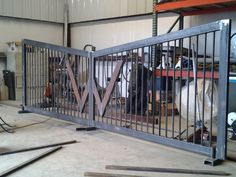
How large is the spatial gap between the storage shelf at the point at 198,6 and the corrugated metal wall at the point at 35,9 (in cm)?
383

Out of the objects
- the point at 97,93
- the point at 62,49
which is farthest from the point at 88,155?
the point at 62,49

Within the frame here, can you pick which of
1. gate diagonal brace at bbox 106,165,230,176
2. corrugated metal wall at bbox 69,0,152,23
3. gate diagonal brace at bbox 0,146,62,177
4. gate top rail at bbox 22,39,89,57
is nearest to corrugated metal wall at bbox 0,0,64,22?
corrugated metal wall at bbox 69,0,152,23

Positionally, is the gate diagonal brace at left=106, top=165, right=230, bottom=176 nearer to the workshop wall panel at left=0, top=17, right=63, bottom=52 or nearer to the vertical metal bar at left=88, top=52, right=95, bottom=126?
the vertical metal bar at left=88, top=52, right=95, bottom=126

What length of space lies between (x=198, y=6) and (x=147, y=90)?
1.90m

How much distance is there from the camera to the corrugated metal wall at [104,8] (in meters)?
6.25

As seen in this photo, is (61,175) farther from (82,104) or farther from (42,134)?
(82,104)

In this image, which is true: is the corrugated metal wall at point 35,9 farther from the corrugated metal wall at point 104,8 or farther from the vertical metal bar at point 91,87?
the vertical metal bar at point 91,87

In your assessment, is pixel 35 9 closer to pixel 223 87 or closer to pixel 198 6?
pixel 198 6

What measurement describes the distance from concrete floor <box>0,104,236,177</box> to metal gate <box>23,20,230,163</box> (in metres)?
0.12

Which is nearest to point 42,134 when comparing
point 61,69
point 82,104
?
point 82,104

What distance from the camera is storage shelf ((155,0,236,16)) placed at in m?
4.29

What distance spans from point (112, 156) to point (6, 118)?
2.46 metres

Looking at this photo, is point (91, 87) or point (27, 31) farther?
point (27, 31)

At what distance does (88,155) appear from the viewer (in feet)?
9.45
